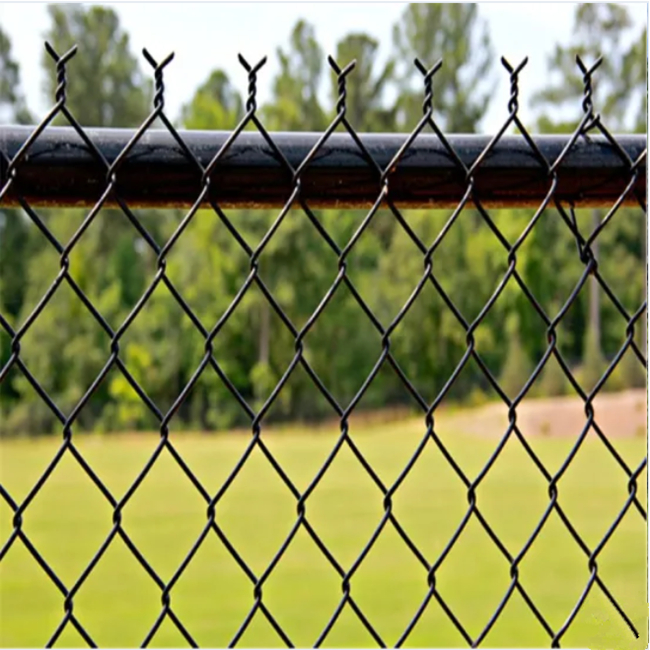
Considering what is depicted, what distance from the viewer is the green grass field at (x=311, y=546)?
28.0 feet

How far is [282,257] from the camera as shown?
20.1m

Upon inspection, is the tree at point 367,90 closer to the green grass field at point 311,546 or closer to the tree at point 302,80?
the tree at point 302,80

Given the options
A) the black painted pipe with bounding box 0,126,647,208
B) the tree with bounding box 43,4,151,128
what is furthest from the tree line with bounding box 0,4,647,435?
the black painted pipe with bounding box 0,126,647,208

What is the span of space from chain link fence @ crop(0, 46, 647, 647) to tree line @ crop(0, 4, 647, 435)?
49.3 feet

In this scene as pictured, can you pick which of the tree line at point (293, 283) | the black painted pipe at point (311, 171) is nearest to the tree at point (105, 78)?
the tree line at point (293, 283)

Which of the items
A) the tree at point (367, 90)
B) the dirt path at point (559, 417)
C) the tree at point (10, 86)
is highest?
the tree at point (367, 90)

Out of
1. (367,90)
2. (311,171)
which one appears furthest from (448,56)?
(311,171)

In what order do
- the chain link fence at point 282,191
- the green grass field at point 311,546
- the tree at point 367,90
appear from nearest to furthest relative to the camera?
the chain link fence at point 282,191 < the green grass field at point 311,546 < the tree at point 367,90

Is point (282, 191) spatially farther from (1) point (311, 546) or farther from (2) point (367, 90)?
(2) point (367, 90)

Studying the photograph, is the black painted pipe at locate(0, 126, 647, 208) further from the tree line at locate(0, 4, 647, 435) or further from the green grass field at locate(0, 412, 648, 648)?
the tree line at locate(0, 4, 647, 435)

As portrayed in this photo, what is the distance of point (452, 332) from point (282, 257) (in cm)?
522

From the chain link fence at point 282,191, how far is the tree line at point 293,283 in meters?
15.0

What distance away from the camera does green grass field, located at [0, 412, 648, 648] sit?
8.53 metres

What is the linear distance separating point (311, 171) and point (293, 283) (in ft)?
62.0
